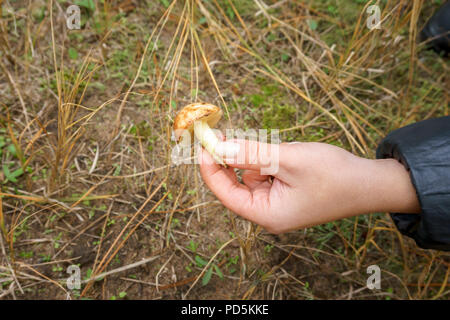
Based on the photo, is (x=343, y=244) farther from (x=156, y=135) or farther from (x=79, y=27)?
(x=79, y=27)

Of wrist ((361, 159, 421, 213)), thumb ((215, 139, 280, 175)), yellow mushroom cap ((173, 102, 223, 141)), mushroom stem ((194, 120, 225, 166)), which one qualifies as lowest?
wrist ((361, 159, 421, 213))

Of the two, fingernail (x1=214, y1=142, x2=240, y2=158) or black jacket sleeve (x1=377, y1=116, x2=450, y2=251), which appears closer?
black jacket sleeve (x1=377, y1=116, x2=450, y2=251)

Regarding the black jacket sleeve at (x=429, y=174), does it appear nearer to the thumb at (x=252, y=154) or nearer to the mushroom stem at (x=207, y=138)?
the thumb at (x=252, y=154)

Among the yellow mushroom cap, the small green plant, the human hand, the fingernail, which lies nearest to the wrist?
the human hand

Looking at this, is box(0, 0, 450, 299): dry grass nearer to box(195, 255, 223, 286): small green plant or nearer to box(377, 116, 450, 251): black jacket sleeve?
box(195, 255, 223, 286): small green plant

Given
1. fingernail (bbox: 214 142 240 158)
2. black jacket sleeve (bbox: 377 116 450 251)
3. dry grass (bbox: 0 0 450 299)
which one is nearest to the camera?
black jacket sleeve (bbox: 377 116 450 251)

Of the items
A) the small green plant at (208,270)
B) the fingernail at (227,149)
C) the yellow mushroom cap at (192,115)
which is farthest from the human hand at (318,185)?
the small green plant at (208,270)

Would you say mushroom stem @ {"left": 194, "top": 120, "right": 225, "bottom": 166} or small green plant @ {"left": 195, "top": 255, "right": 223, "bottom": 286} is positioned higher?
mushroom stem @ {"left": 194, "top": 120, "right": 225, "bottom": 166}

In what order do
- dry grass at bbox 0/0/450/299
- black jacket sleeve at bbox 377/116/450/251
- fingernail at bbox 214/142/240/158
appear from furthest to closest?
1. dry grass at bbox 0/0/450/299
2. fingernail at bbox 214/142/240/158
3. black jacket sleeve at bbox 377/116/450/251
